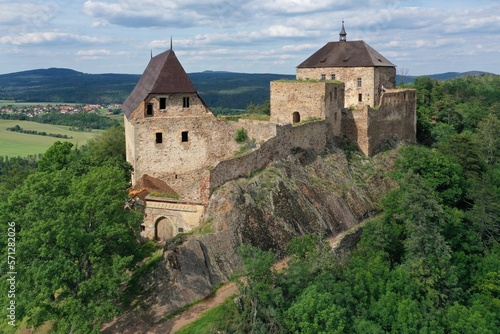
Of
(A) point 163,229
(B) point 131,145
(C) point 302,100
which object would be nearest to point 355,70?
(C) point 302,100

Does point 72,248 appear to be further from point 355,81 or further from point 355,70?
point 355,70

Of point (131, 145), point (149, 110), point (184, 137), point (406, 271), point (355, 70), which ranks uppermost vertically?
point (355, 70)

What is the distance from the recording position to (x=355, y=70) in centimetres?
4291

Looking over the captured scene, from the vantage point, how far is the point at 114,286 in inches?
827

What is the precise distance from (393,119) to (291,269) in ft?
74.3

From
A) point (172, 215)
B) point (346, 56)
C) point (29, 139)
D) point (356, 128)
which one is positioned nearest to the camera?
point (172, 215)

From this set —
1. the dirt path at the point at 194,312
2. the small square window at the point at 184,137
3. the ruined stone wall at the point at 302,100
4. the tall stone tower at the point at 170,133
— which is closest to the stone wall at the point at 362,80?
the ruined stone wall at the point at 302,100

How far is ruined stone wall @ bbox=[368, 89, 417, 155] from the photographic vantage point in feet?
129

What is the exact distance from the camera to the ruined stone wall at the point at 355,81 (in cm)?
4234

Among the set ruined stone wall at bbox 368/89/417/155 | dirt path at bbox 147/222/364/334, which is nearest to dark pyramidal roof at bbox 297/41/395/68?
ruined stone wall at bbox 368/89/417/155

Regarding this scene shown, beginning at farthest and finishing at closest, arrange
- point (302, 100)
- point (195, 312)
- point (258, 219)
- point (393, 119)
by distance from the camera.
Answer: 1. point (393, 119)
2. point (302, 100)
3. point (258, 219)
4. point (195, 312)

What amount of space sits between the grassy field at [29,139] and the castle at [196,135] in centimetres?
5330

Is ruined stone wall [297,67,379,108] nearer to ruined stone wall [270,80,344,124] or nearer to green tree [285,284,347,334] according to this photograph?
ruined stone wall [270,80,344,124]

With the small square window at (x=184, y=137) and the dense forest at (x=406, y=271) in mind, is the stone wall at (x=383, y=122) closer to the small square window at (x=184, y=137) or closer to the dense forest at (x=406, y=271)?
the dense forest at (x=406, y=271)
